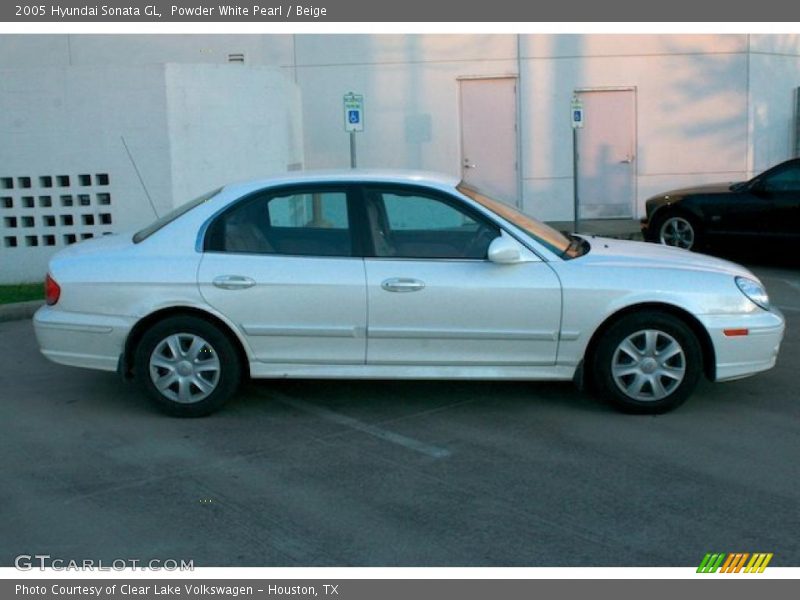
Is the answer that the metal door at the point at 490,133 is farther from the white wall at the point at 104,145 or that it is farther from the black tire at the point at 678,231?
the white wall at the point at 104,145

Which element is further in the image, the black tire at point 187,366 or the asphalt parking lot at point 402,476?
the black tire at point 187,366

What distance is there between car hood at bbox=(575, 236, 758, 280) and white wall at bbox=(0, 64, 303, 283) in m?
6.83

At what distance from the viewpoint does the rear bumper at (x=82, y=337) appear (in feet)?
21.4

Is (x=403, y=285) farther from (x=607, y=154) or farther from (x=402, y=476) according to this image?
(x=607, y=154)

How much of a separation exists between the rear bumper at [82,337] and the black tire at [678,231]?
8.32m

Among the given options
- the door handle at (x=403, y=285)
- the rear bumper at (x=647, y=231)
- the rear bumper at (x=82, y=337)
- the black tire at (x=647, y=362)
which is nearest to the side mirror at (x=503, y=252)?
the door handle at (x=403, y=285)

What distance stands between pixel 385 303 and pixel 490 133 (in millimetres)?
11243

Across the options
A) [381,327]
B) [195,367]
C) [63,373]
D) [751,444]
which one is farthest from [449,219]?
[63,373]

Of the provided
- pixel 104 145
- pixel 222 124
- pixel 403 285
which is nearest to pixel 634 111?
pixel 222 124

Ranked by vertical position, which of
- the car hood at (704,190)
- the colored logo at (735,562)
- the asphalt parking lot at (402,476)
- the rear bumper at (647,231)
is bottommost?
the colored logo at (735,562)

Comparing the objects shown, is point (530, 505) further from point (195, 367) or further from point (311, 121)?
point (311, 121)

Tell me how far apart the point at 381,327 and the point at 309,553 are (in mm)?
2114

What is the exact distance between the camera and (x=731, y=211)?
12578 mm

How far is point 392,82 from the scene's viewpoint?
55.7 feet
